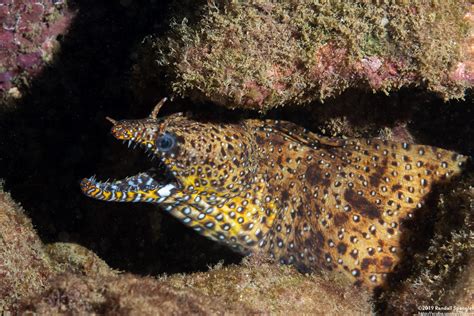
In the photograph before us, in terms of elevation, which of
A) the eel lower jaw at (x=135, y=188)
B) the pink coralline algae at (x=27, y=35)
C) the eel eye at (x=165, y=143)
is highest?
the pink coralline algae at (x=27, y=35)

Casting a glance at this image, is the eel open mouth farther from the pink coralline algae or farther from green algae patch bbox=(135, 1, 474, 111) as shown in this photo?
the pink coralline algae

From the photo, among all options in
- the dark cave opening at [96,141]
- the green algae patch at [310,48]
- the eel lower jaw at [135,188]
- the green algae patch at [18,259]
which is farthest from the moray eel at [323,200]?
the green algae patch at [18,259]

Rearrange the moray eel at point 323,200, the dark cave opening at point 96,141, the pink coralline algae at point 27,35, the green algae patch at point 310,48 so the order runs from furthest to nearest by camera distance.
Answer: the dark cave opening at point 96,141, the pink coralline algae at point 27,35, the moray eel at point 323,200, the green algae patch at point 310,48

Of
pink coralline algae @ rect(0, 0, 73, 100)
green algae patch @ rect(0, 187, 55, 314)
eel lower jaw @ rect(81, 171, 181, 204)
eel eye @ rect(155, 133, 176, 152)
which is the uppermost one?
pink coralline algae @ rect(0, 0, 73, 100)

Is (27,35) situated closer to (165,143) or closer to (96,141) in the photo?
(96,141)

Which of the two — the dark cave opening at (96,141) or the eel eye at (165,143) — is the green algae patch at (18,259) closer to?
the eel eye at (165,143)

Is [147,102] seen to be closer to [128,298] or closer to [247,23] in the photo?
[247,23]

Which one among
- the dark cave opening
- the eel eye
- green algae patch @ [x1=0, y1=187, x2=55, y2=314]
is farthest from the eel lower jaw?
the dark cave opening
